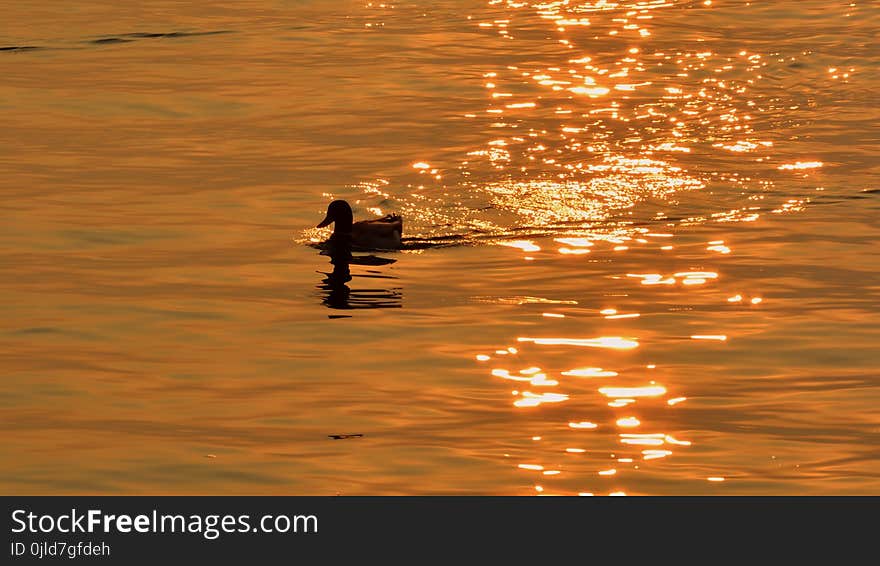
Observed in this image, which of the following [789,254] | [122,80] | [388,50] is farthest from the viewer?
[388,50]

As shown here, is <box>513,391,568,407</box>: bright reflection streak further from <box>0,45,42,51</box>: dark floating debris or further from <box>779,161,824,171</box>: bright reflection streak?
<box>0,45,42,51</box>: dark floating debris

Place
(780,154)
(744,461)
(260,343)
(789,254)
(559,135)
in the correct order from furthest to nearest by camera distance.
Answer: (559,135) → (780,154) → (789,254) → (260,343) → (744,461)

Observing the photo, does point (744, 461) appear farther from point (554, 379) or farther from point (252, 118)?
point (252, 118)

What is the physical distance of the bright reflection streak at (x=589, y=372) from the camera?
43.2 ft

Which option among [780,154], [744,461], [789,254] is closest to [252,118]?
[780,154]

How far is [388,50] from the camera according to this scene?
3216 cm

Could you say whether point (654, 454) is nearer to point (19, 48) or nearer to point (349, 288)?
point (349, 288)

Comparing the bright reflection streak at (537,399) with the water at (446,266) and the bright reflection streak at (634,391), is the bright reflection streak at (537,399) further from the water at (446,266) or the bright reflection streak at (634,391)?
the bright reflection streak at (634,391)

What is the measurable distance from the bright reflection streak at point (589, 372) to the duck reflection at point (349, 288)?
2651mm

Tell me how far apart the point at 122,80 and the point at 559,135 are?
8.25m

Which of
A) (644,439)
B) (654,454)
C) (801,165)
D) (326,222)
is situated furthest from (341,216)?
(654,454)

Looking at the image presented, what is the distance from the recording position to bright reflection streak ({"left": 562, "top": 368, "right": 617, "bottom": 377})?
1317 centimetres

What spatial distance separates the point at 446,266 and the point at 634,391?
504cm

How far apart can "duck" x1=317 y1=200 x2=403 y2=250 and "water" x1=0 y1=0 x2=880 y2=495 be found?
248mm
